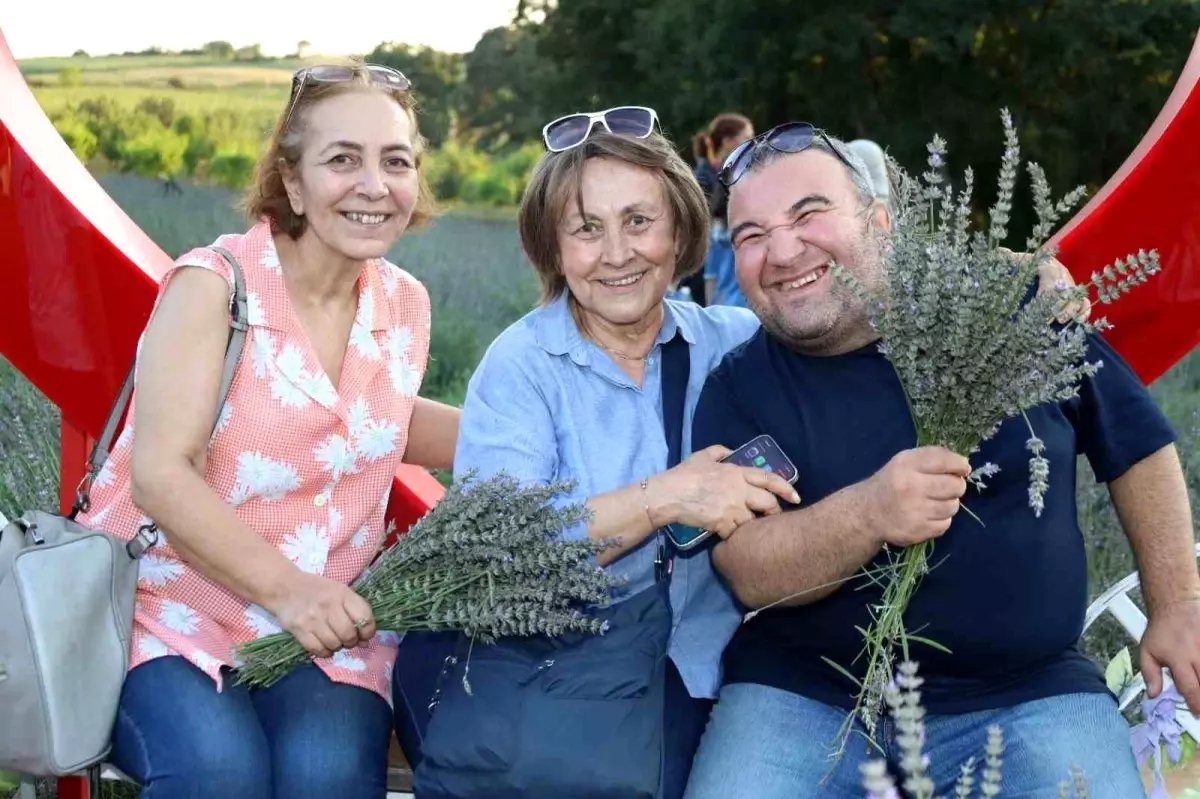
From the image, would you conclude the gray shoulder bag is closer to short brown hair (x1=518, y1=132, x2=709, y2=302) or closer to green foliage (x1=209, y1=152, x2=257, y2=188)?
short brown hair (x1=518, y1=132, x2=709, y2=302)

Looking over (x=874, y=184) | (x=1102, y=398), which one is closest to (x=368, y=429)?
(x=874, y=184)

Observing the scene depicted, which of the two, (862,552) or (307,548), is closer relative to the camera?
(862,552)

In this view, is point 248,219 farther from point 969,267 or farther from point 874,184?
point 969,267

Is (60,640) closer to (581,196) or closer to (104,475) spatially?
(104,475)

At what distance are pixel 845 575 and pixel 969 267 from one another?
641 mm

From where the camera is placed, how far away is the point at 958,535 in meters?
2.68

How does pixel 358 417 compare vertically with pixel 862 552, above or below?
above

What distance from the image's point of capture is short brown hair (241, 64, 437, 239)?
10.0 feet

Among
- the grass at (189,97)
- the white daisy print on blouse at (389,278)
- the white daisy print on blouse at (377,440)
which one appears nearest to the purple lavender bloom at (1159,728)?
the white daisy print on blouse at (377,440)

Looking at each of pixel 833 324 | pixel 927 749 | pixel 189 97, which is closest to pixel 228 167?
pixel 189 97

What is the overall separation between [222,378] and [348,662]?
0.65m

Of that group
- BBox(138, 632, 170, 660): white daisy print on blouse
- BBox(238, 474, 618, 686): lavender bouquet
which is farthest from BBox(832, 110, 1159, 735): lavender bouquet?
BBox(138, 632, 170, 660): white daisy print on blouse

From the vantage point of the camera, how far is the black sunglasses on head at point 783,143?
2.91m

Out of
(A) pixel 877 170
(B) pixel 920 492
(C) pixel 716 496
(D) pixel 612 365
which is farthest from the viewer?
(A) pixel 877 170
